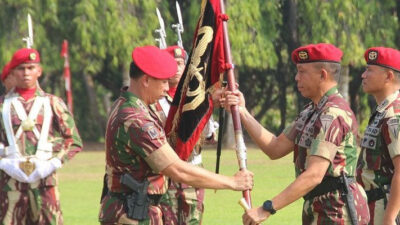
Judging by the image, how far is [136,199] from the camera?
7.36 metres

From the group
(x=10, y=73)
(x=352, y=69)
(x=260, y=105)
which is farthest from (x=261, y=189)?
(x=260, y=105)

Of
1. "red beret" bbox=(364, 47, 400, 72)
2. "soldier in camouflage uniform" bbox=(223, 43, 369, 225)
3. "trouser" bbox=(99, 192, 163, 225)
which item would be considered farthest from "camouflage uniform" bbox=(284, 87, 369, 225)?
"trouser" bbox=(99, 192, 163, 225)

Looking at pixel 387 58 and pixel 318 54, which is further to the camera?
pixel 387 58

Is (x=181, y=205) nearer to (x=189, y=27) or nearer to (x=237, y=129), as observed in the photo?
(x=237, y=129)

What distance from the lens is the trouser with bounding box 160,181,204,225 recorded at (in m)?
10.3

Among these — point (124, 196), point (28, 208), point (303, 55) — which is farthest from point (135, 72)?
point (28, 208)

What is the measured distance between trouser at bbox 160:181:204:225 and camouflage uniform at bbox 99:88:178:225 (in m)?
2.79

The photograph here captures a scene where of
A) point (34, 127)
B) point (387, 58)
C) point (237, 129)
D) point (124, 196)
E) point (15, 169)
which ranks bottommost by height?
point (15, 169)

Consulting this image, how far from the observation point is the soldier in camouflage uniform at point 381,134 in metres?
8.35

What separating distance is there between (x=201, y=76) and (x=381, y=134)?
1350 millimetres

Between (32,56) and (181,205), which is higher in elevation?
(32,56)

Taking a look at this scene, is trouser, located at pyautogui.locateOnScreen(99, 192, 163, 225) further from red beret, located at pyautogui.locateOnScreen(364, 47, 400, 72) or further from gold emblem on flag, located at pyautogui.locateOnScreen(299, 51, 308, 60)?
red beret, located at pyautogui.locateOnScreen(364, 47, 400, 72)

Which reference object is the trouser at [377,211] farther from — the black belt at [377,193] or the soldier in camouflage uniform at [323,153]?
the soldier in camouflage uniform at [323,153]

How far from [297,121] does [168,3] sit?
24915 mm
